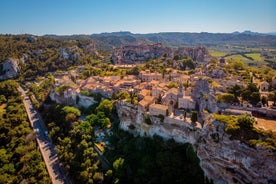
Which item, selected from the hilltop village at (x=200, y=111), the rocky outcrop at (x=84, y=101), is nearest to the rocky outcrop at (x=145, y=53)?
the hilltop village at (x=200, y=111)

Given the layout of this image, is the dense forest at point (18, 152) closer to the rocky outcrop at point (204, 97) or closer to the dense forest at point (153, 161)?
the dense forest at point (153, 161)

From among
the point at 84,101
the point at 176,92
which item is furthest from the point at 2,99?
the point at 176,92

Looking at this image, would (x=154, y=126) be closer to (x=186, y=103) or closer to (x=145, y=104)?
(x=145, y=104)

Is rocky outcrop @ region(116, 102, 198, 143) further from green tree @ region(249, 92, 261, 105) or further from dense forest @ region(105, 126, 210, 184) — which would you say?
green tree @ region(249, 92, 261, 105)

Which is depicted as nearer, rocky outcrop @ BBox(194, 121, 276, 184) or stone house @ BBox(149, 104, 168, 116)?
rocky outcrop @ BBox(194, 121, 276, 184)

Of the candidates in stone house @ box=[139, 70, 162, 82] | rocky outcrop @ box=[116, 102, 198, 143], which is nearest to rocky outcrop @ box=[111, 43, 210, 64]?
stone house @ box=[139, 70, 162, 82]

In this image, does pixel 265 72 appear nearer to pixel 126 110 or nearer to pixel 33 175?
pixel 126 110

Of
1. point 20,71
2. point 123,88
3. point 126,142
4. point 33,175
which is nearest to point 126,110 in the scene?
point 126,142
